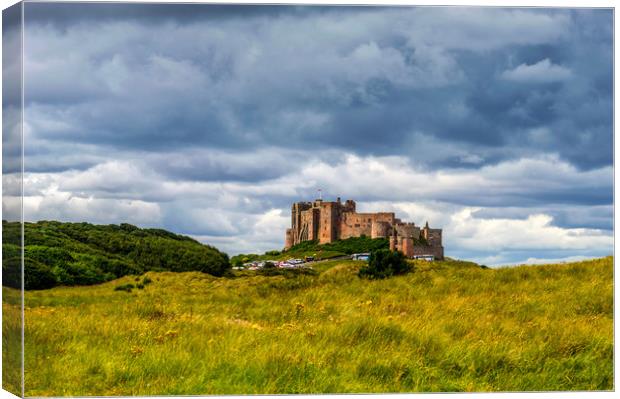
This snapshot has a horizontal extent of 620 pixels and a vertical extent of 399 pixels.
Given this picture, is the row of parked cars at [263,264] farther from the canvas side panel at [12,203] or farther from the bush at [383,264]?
the canvas side panel at [12,203]

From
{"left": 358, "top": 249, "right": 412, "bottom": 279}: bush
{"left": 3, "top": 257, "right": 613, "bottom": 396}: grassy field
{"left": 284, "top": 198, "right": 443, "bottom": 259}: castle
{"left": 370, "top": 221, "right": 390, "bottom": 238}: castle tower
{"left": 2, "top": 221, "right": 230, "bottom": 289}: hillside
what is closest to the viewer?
{"left": 3, "top": 257, "right": 613, "bottom": 396}: grassy field

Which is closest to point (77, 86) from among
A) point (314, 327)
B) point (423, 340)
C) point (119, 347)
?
point (119, 347)

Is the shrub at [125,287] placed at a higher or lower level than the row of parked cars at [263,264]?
lower

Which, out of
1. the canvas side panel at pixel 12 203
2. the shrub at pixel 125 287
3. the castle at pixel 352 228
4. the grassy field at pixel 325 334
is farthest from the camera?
the shrub at pixel 125 287

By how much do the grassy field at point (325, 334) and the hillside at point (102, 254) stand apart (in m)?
0.21

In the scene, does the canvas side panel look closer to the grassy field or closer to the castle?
the grassy field

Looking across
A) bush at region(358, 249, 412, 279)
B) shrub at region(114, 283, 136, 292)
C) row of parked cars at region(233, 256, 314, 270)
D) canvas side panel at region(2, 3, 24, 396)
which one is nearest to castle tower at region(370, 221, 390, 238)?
bush at region(358, 249, 412, 279)

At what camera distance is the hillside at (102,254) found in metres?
14.0

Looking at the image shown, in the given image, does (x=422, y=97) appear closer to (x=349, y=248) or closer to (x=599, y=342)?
(x=349, y=248)

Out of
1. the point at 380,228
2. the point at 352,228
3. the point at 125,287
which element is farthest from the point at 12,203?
the point at 380,228

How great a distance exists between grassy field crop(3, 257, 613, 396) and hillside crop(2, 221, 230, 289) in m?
0.21

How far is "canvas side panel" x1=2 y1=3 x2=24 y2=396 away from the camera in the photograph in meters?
12.4

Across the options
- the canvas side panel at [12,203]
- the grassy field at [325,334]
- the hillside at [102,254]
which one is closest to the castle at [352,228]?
the grassy field at [325,334]

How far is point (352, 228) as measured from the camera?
47.1 feet
